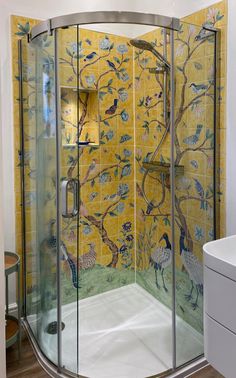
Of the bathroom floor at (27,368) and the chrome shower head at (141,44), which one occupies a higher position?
the chrome shower head at (141,44)

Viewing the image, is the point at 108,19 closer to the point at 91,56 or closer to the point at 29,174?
the point at 91,56

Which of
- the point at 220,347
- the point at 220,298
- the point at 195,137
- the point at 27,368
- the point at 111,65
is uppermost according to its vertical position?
the point at 111,65

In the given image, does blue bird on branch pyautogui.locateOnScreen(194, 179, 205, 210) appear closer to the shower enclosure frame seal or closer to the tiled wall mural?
the tiled wall mural

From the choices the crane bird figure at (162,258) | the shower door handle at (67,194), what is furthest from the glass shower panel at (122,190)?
the shower door handle at (67,194)

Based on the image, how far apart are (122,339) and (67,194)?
1.06m

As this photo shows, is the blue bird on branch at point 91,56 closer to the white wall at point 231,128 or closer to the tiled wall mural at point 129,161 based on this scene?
the tiled wall mural at point 129,161

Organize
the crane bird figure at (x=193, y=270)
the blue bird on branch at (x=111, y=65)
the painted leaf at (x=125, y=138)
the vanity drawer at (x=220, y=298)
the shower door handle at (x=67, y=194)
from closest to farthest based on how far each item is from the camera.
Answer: the vanity drawer at (x=220, y=298), the shower door handle at (x=67, y=194), the crane bird figure at (x=193, y=270), the blue bird on branch at (x=111, y=65), the painted leaf at (x=125, y=138)

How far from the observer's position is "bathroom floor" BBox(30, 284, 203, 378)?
197 centimetres

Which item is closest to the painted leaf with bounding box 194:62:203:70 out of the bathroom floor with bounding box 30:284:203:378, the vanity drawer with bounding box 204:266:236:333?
the vanity drawer with bounding box 204:266:236:333

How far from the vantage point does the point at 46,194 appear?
2.12 meters

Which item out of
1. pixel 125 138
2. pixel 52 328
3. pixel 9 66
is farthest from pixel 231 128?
pixel 52 328

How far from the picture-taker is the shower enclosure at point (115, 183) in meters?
1.97

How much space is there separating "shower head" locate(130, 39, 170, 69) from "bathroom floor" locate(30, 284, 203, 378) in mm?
1603

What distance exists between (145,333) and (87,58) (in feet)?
6.56
